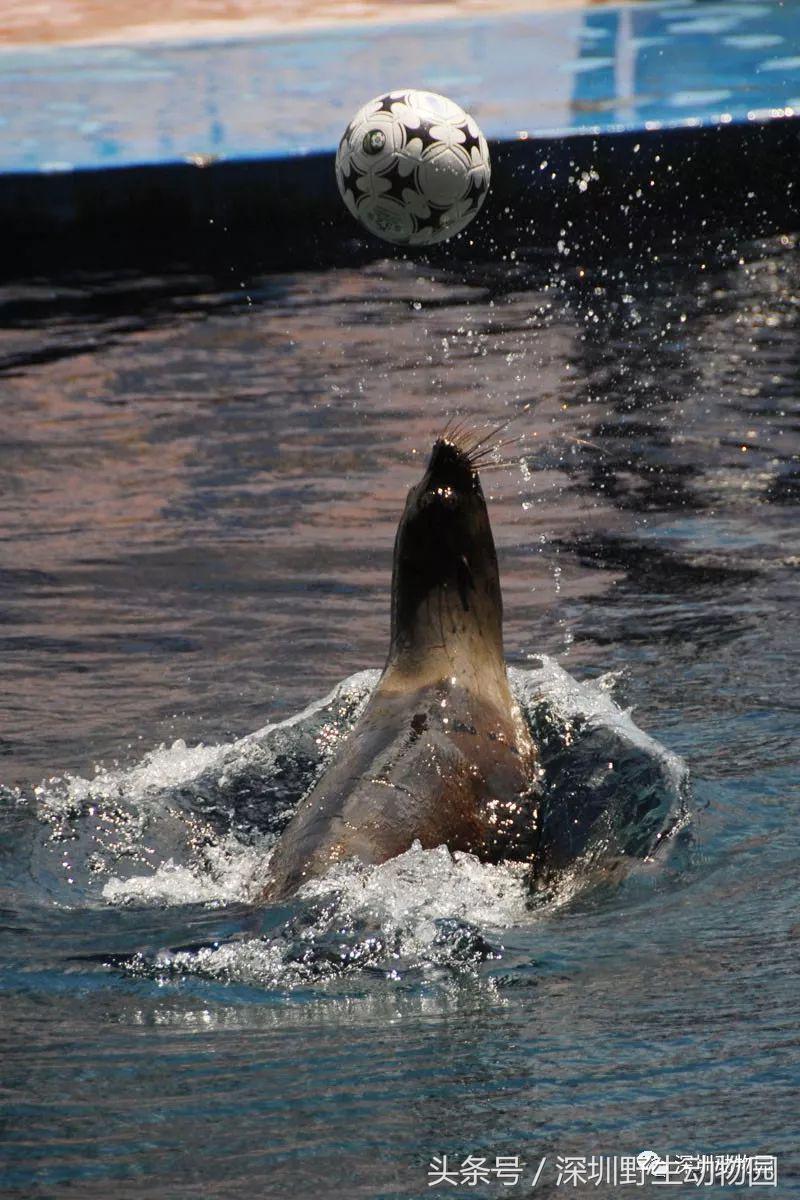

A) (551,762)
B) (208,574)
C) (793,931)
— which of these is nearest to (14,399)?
(208,574)

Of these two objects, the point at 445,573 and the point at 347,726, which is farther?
the point at 347,726

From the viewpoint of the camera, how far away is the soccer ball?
703 cm

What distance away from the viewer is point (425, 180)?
704cm

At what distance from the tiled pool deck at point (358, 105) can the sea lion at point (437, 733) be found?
31.0 feet

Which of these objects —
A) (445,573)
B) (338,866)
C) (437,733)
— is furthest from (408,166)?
(338,866)

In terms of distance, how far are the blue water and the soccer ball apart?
1.39 m

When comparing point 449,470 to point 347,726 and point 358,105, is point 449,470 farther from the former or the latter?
point 358,105

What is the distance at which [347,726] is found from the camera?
5.27m

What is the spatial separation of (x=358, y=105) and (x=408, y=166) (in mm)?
8858

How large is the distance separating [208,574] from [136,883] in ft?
9.67

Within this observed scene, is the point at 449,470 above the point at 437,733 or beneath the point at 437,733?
above

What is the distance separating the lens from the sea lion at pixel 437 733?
4168 mm

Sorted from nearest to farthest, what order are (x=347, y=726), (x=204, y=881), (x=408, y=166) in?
(x=204, y=881), (x=347, y=726), (x=408, y=166)

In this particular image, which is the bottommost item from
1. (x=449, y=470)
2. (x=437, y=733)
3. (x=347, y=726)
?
(x=437, y=733)
